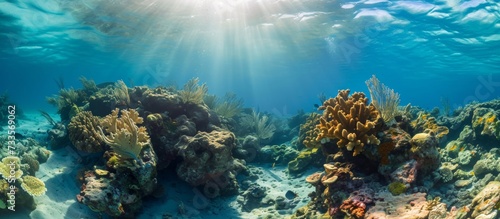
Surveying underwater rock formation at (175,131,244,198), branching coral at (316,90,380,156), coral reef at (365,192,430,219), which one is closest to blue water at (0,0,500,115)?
underwater rock formation at (175,131,244,198)

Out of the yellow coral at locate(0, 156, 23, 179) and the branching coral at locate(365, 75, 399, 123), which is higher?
the branching coral at locate(365, 75, 399, 123)

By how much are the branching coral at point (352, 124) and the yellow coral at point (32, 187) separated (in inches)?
234

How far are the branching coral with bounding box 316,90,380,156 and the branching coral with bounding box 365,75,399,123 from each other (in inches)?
8.2

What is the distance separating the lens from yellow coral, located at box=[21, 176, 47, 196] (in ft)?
18.7

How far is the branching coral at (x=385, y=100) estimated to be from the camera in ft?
20.7

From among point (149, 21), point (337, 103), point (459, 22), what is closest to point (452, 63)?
point (459, 22)

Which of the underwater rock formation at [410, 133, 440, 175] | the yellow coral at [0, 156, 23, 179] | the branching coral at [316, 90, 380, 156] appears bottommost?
the yellow coral at [0, 156, 23, 179]

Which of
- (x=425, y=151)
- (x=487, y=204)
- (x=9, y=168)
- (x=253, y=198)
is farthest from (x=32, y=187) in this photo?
(x=487, y=204)

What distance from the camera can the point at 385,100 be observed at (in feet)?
21.1

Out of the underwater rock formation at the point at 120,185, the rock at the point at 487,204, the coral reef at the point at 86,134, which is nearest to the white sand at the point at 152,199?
the underwater rock formation at the point at 120,185

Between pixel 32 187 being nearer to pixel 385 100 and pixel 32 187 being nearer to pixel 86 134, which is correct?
pixel 86 134

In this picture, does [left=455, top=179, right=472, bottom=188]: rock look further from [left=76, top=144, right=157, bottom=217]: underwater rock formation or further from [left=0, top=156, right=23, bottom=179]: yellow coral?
[left=0, top=156, right=23, bottom=179]: yellow coral

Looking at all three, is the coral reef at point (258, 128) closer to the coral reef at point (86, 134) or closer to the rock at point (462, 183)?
the coral reef at point (86, 134)

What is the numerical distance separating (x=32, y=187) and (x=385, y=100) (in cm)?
757
